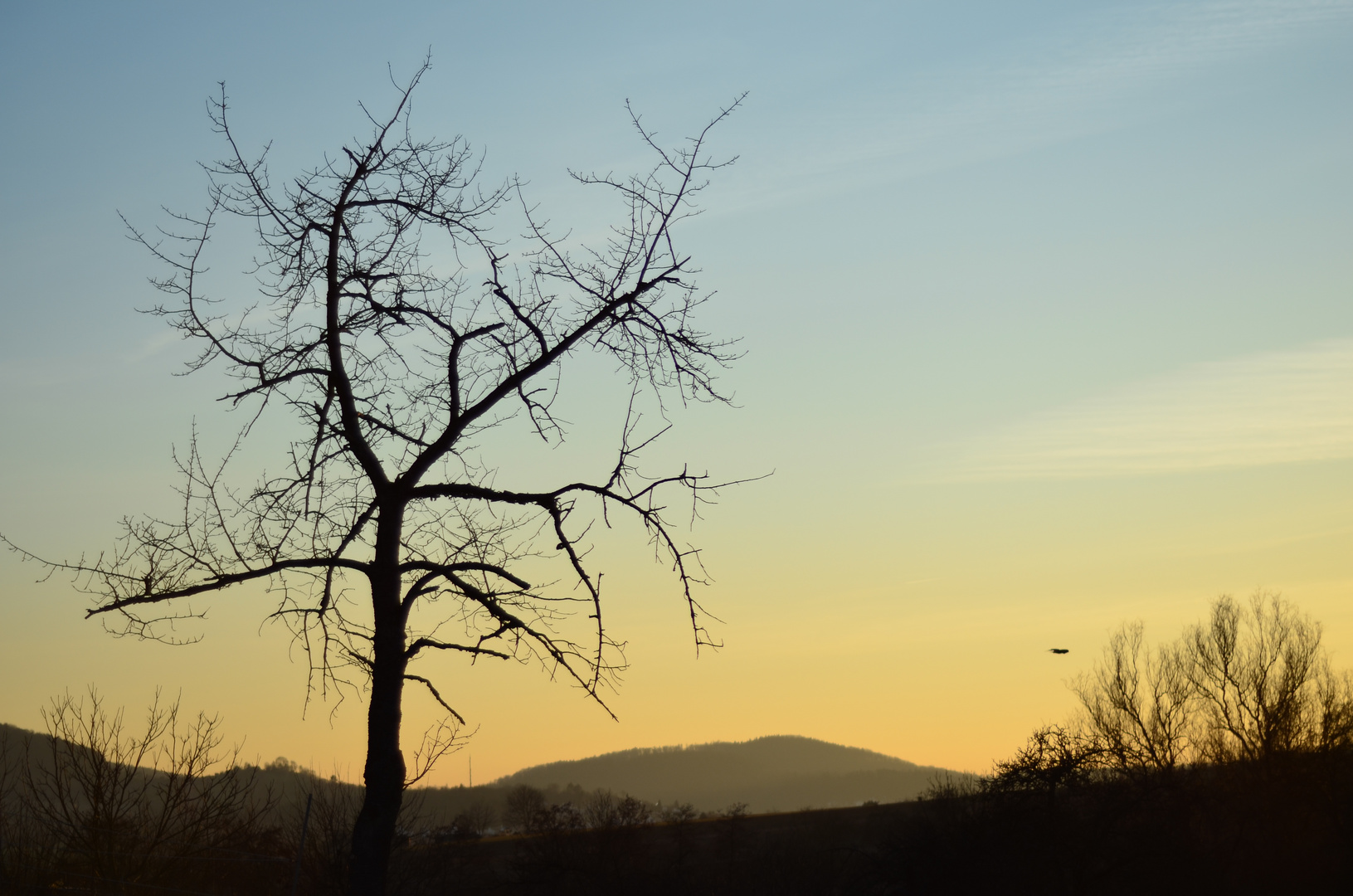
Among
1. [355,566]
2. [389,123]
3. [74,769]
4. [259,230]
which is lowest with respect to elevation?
[74,769]

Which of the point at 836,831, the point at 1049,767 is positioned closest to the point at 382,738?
the point at 1049,767

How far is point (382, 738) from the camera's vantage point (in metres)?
8.23

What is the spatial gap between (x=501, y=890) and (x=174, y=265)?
49.5m

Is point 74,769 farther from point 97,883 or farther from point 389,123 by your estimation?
point 389,123

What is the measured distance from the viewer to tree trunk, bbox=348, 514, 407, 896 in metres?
7.91

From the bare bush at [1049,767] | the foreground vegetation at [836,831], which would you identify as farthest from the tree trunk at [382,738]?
the bare bush at [1049,767]

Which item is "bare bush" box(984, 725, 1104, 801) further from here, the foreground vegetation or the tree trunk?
the tree trunk

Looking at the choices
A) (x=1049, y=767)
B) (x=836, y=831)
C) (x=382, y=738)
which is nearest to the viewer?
(x=382, y=738)

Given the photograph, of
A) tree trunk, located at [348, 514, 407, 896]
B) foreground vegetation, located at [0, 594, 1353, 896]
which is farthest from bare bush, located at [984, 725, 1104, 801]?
tree trunk, located at [348, 514, 407, 896]

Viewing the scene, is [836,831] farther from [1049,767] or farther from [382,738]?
[382,738]

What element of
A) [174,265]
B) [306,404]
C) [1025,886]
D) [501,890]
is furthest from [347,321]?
[501,890]

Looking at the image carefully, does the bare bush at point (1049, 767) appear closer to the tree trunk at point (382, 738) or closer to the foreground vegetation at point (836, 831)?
the foreground vegetation at point (836, 831)

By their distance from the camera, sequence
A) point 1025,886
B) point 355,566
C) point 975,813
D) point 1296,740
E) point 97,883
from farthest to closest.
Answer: point 1296,740 < point 975,813 < point 1025,886 < point 97,883 < point 355,566

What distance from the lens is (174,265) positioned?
356 inches
